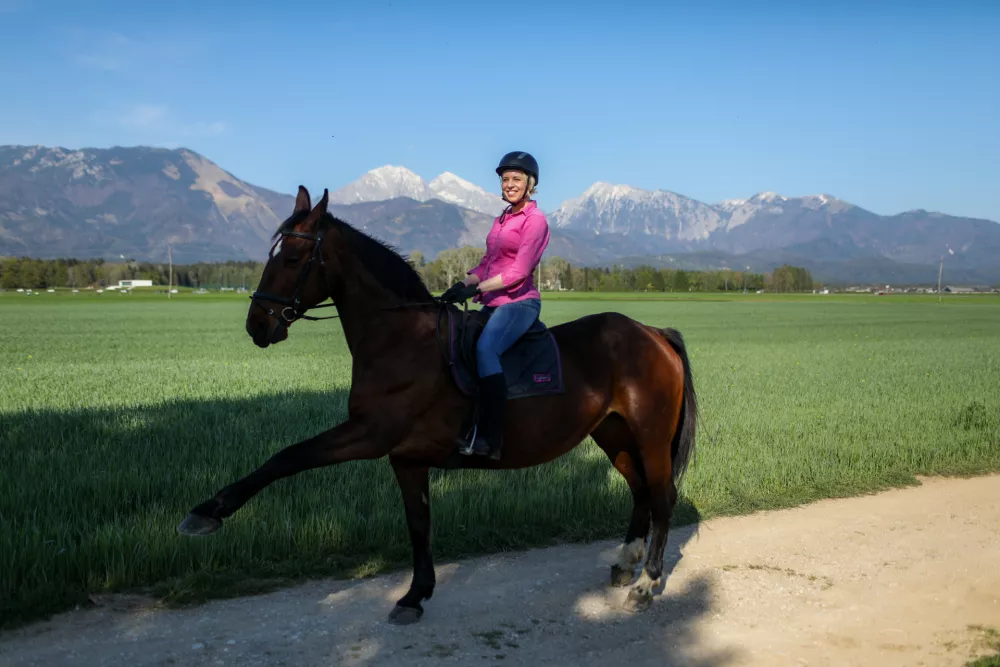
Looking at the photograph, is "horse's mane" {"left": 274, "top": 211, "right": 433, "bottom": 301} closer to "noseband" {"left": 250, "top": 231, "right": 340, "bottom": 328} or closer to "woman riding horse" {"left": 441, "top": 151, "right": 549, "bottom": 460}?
"noseband" {"left": 250, "top": 231, "right": 340, "bottom": 328}

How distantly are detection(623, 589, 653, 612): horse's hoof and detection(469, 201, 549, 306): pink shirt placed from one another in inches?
99.7

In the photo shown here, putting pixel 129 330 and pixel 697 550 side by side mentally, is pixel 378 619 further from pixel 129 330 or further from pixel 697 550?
pixel 129 330

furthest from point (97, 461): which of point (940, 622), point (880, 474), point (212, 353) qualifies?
point (212, 353)

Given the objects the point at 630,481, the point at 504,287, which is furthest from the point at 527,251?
the point at 630,481

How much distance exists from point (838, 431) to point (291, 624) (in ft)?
34.9

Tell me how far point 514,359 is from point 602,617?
2.13 m

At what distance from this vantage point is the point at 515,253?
5816 millimetres

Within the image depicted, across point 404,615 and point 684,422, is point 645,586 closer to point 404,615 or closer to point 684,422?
point 684,422

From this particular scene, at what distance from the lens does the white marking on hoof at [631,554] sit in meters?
6.49

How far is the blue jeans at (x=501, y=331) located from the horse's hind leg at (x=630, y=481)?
4.46 ft

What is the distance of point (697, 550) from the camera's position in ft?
24.8

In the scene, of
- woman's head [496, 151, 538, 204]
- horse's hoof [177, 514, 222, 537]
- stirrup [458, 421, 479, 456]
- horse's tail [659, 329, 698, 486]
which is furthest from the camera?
horse's tail [659, 329, 698, 486]

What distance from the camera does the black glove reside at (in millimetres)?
5574

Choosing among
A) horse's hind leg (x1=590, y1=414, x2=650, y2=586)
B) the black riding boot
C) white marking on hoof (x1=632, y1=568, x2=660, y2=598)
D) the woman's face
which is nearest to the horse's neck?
the black riding boot
